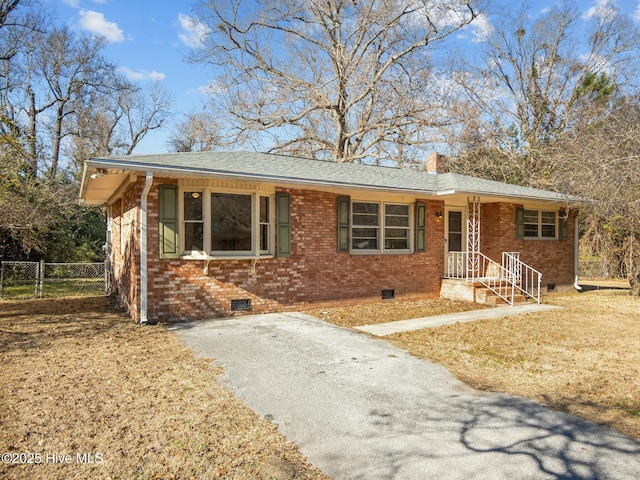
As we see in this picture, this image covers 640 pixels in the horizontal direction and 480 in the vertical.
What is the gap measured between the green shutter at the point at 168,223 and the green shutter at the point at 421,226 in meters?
6.13

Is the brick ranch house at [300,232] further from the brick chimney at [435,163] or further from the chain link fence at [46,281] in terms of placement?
the chain link fence at [46,281]

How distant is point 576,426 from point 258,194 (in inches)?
263

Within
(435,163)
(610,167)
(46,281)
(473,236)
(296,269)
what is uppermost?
(435,163)

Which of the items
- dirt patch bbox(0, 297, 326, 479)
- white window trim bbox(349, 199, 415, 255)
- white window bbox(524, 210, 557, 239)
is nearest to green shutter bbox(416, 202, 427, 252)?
white window trim bbox(349, 199, 415, 255)

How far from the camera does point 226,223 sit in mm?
8586

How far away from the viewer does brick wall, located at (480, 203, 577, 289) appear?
41.7 ft

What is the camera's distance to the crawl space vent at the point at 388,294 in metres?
10.9

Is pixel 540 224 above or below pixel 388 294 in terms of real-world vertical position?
above

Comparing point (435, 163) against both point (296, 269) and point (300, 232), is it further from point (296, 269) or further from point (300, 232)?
point (296, 269)

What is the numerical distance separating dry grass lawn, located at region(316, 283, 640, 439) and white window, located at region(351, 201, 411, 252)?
165 cm

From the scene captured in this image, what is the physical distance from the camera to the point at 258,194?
28.9 ft

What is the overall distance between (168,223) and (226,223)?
3.67ft

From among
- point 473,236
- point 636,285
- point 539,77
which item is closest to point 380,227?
point 473,236

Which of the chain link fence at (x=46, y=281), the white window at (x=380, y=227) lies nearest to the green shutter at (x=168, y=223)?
the white window at (x=380, y=227)
